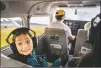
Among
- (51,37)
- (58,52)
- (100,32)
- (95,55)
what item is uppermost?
(100,32)

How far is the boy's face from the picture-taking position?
1.38 meters

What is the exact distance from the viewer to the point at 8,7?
196 cm

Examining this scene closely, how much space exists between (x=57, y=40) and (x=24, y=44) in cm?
→ 128

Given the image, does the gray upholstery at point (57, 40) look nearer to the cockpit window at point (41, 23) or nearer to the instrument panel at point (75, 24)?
the cockpit window at point (41, 23)

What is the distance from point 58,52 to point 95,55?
1667 mm

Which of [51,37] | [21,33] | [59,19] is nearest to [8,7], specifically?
[21,33]

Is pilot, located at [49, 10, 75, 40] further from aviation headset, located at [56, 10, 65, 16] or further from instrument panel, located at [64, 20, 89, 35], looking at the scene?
instrument panel, located at [64, 20, 89, 35]

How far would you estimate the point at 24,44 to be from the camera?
1.38 m

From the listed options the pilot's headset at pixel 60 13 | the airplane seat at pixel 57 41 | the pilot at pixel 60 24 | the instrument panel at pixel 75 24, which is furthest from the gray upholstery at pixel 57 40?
the instrument panel at pixel 75 24

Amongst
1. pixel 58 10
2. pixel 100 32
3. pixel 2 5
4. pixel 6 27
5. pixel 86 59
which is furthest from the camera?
pixel 58 10

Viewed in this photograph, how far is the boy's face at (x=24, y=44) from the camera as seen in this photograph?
1.38 m

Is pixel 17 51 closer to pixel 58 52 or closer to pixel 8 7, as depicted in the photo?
pixel 8 7

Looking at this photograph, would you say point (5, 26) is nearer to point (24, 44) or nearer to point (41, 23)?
point (24, 44)

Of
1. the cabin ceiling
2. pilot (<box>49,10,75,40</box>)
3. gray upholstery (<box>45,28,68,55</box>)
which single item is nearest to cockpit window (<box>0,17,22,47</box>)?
the cabin ceiling
